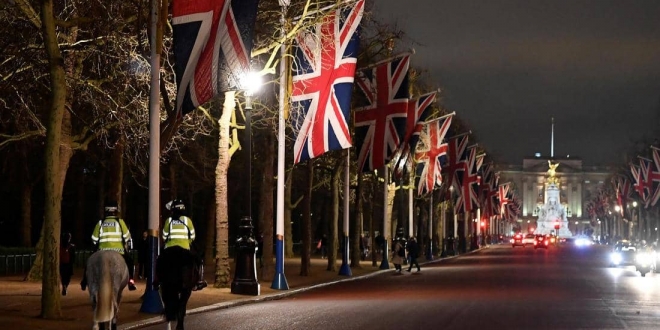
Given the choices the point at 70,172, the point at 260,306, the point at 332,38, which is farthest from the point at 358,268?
the point at 260,306

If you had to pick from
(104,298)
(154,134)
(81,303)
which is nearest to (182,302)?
(104,298)

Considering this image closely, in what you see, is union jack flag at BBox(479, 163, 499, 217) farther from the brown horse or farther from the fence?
the brown horse

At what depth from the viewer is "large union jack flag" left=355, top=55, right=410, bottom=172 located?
4541cm

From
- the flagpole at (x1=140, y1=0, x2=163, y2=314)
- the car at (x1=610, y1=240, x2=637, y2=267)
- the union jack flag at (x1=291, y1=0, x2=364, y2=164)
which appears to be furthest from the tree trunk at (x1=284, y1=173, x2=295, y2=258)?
the flagpole at (x1=140, y1=0, x2=163, y2=314)

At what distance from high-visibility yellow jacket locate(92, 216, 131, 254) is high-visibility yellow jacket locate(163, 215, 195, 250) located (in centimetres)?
66

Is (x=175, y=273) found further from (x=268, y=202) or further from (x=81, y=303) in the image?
(x=268, y=202)

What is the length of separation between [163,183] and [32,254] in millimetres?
8780

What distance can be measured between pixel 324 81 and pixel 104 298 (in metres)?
17.0

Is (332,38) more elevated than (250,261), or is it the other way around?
(332,38)

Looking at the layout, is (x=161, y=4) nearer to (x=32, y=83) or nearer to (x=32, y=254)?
(x=32, y=83)

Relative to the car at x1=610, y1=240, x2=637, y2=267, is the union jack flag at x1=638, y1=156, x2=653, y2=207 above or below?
above

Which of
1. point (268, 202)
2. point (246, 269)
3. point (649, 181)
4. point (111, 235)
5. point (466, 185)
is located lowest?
point (246, 269)

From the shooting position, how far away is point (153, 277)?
26203mm

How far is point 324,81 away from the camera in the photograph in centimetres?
3534
